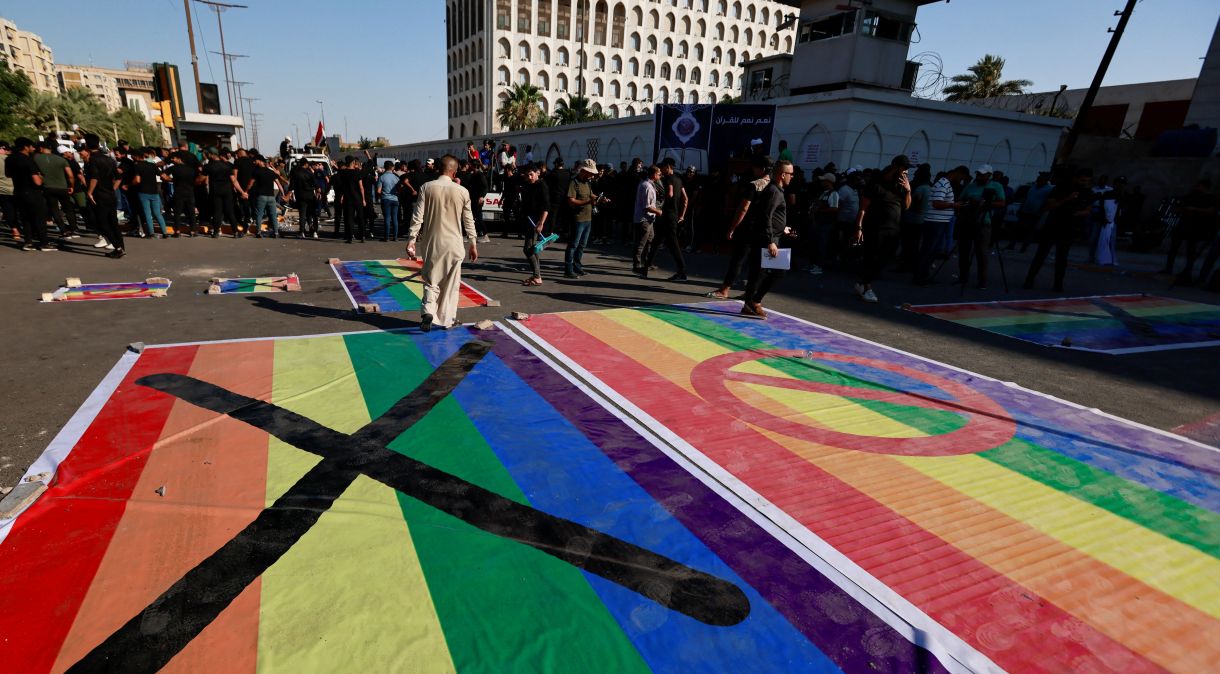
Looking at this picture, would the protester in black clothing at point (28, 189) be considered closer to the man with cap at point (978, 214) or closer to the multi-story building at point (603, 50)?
the man with cap at point (978, 214)

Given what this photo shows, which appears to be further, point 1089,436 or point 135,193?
point 135,193

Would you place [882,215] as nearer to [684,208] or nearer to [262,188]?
[684,208]

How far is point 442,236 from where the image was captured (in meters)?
6.47

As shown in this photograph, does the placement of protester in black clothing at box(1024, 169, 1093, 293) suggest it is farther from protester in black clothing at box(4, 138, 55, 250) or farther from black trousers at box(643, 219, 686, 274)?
protester in black clothing at box(4, 138, 55, 250)

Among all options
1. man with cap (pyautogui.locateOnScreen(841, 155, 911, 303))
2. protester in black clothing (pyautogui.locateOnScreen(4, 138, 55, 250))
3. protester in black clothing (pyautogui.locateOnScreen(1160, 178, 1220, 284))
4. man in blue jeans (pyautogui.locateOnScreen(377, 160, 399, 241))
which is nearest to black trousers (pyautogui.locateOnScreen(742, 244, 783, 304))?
man with cap (pyautogui.locateOnScreen(841, 155, 911, 303))

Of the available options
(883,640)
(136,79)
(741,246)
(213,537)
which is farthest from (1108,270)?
(136,79)

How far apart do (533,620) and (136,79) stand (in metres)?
227

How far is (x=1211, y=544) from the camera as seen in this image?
3.22 meters

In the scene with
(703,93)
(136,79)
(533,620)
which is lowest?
(533,620)

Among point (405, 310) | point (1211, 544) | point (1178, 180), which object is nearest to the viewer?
point (1211, 544)

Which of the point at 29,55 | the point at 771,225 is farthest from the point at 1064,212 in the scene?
the point at 29,55

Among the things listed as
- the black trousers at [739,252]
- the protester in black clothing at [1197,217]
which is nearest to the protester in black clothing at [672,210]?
the black trousers at [739,252]

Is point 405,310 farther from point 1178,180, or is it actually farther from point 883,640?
point 1178,180

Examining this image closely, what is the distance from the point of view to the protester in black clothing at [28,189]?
1063 cm
